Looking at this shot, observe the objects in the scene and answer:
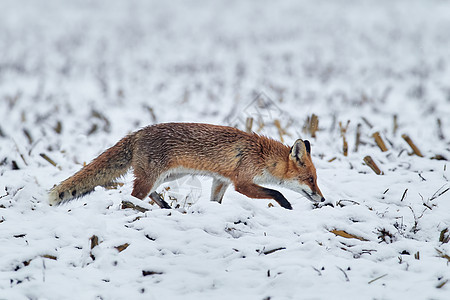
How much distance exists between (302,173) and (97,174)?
7.37 feet

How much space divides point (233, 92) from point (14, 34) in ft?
44.1

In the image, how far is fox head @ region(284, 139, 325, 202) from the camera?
5031 mm

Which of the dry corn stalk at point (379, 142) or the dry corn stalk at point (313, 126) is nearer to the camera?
the dry corn stalk at point (379, 142)

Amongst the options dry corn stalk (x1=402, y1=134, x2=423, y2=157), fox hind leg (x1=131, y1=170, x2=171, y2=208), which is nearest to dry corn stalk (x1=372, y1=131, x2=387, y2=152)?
dry corn stalk (x1=402, y1=134, x2=423, y2=157)

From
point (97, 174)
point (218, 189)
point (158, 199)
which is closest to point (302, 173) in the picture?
point (218, 189)

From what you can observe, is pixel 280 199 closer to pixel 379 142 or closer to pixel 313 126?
pixel 379 142

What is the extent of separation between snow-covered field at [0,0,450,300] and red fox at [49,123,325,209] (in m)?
0.24

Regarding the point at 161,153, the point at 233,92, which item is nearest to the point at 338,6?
the point at 233,92

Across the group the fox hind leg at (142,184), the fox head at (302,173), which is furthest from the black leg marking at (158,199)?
the fox head at (302,173)

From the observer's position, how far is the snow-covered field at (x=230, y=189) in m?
3.12

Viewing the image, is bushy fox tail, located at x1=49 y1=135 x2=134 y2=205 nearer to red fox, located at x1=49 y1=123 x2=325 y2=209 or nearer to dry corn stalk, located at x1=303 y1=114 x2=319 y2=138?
red fox, located at x1=49 y1=123 x2=325 y2=209

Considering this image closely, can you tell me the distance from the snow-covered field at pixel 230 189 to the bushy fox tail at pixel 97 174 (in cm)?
16

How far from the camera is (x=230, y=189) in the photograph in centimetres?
628

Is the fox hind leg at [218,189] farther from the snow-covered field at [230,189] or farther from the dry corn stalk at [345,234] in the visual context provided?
the dry corn stalk at [345,234]
